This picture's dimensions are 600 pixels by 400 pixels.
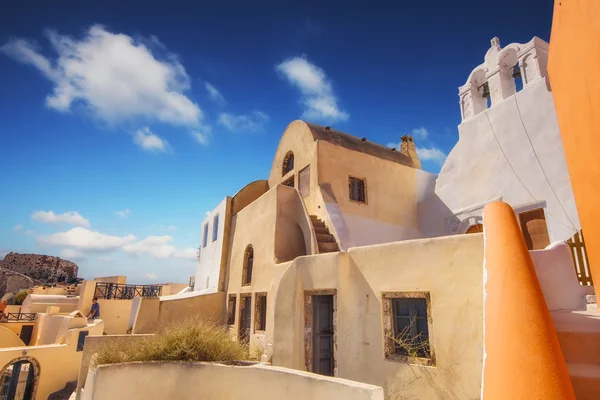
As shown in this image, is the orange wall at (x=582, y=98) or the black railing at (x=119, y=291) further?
the black railing at (x=119, y=291)

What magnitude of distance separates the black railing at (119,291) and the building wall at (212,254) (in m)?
7.05

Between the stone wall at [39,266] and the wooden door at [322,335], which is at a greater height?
the stone wall at [39,266]

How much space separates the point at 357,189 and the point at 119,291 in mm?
20923

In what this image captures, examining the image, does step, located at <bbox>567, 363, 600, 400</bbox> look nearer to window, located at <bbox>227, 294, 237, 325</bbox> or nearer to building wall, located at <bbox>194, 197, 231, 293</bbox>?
window, located at <bbox>227, 294, 237, 325</bbox>

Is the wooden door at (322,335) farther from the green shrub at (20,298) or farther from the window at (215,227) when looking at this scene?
the green shrub at (20,298)

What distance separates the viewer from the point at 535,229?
8.67 meters

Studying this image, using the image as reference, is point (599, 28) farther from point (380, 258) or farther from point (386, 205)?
point (386, 205)

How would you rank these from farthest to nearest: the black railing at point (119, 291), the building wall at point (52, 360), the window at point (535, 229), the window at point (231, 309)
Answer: the black railing at point (119, 291)
the building wall at point (52, 360)
the window at point (231, 309)
the window at point (535, 229)

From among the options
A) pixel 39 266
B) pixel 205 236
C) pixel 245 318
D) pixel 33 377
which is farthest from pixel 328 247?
pixel 39 266

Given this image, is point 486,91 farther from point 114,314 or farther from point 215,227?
point 114,314

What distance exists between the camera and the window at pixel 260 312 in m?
10.5

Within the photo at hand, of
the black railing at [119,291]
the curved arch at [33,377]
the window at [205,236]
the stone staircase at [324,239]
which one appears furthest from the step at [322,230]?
the black railing at [119,291]

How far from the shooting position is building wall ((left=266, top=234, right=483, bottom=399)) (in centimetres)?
490

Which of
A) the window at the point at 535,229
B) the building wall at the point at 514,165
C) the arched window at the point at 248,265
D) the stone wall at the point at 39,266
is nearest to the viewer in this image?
the building wall at the point at 514,165
